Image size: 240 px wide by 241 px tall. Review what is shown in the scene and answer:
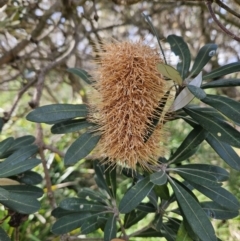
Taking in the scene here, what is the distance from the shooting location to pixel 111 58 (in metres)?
0.70

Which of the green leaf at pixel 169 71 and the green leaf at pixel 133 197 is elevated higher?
the green leaf at pixel 169 71

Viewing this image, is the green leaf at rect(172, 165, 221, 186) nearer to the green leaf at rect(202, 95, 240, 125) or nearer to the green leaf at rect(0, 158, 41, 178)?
the green leaf at rect(202, 95, 240, 125)

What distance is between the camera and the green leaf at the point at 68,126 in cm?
77

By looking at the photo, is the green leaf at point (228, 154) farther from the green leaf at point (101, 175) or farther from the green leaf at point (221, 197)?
the green leaf at point (101, 175)

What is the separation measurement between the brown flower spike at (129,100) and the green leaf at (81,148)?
0.08 ft

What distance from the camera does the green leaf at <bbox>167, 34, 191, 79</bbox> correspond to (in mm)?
765

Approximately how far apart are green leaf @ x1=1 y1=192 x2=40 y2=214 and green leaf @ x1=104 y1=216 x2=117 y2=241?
0.53 ft

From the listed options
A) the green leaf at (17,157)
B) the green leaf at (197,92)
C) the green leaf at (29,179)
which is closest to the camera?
the green leaf at (197,92)

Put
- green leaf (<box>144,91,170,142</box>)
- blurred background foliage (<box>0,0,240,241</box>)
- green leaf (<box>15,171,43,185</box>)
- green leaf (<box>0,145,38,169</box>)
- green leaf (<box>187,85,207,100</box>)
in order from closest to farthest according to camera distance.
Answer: green leaf (<box>187,85,207,100</box>) → green leaf (<box>144,91,170,142</box>) → green leaf (<box>0,145,38,169</box>) → green leaf (<box>15,171,43,185</box>) → blurred background foliage (<box>0,0,240,241</box>)

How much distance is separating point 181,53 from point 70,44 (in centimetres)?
92

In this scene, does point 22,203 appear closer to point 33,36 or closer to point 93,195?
point 93,195

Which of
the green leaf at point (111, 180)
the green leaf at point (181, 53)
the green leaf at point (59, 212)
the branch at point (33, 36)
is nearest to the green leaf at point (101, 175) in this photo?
the green leaf at point (111, 180)

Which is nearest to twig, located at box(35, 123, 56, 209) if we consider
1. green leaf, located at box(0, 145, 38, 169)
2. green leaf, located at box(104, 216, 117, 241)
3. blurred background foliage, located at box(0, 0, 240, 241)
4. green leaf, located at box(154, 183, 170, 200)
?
blurred background foliage, located at box(0, 0, 240, 241)

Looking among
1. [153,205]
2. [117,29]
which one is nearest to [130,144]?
[153,205]
